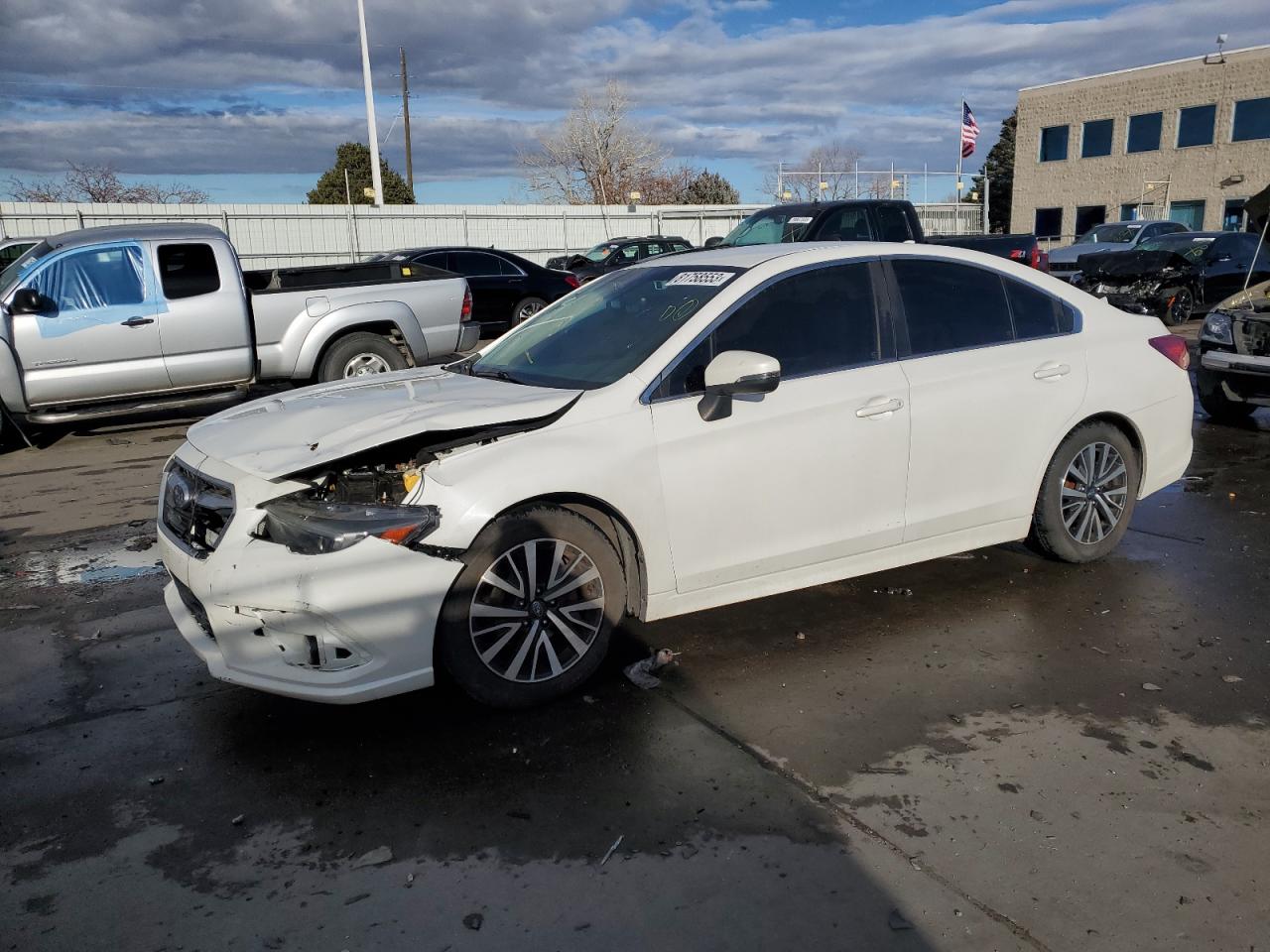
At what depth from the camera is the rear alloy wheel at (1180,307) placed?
17.9 metres

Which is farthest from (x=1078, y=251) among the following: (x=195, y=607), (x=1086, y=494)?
(x=195, y=607)

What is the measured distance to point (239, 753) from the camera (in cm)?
378

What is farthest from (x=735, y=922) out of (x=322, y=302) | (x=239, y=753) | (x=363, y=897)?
(x=322, y=302)

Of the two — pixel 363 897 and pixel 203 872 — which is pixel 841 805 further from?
pixel 203 872

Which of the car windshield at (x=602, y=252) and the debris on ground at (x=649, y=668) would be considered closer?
the debris on ground at (x=649, y=668)

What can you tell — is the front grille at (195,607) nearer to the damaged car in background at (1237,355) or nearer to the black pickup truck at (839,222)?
the damaged car in background at (1237,355)

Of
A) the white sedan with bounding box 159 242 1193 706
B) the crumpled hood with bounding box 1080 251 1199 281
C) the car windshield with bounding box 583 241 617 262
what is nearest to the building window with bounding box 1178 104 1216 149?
the crumpled hood with bounding box 1080 251 1199 281

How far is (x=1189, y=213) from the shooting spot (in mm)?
41688

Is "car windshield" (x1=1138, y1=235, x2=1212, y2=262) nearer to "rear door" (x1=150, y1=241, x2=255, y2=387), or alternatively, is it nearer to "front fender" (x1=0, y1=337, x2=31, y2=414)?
"rear door" (x1=150, y1=241, x2=255, y2=387)

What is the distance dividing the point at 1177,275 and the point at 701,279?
1631 cm

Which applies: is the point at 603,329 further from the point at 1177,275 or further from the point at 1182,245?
Answer: the point at 1182,245

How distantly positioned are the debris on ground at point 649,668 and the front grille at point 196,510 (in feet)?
5.64

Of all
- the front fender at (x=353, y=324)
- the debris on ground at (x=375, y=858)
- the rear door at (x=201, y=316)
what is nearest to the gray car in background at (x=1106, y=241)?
the front fender at (x=353, y=324)

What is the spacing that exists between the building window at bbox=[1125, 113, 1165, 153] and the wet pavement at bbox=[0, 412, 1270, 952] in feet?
143
